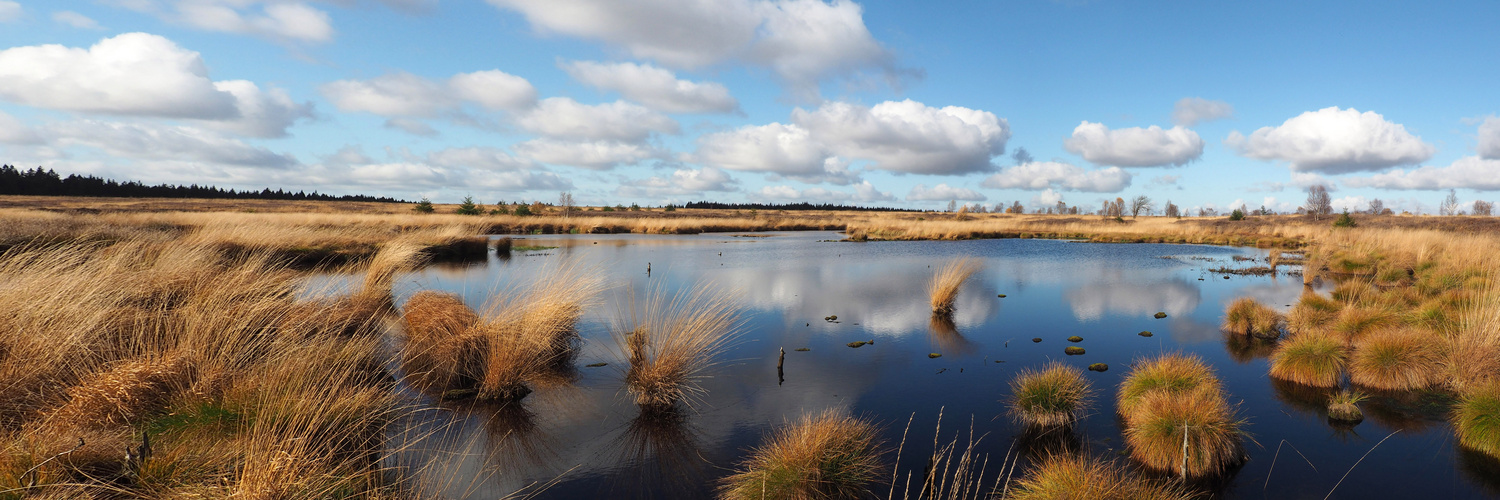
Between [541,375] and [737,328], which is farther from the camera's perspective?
[737,328]

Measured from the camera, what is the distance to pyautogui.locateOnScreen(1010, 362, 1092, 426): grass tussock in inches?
264

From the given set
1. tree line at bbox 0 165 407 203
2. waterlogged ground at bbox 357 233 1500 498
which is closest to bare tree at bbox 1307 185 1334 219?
waterlogged ground at bbox 357 233 1500 498

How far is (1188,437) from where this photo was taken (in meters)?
5.47

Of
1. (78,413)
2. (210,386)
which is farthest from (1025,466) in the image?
(78,413)

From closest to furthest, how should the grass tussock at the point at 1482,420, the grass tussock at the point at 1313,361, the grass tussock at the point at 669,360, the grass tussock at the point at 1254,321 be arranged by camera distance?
the grass tussock at the point at 1482,420, the grass tussock at the point at 669,360, the grass tussock at the point at 1313,361, the grass tussock at the point at 1254,321

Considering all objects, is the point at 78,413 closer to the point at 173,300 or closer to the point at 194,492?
the point at 194,492

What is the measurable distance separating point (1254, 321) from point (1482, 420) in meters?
5.77

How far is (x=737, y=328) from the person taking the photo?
37.8 feet

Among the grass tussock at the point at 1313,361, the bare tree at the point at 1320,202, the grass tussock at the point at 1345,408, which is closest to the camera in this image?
the grass tussock at the point at 1345,408

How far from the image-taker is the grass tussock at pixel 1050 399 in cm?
671

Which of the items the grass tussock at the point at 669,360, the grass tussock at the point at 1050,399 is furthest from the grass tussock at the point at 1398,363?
the grass tussock at the point at 669,360

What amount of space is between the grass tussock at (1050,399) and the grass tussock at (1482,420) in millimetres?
3588

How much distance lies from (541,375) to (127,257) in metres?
7.30

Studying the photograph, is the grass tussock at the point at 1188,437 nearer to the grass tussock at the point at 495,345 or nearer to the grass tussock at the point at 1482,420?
the grass tussock at the point at 1482,420
